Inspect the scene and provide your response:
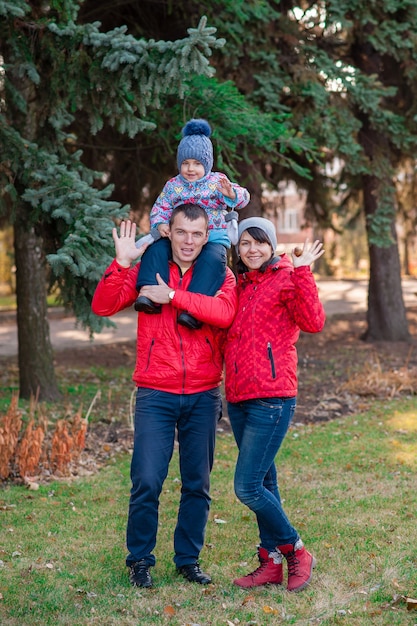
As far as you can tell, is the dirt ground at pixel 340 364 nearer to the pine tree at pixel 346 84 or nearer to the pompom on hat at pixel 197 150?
the pine tree at pixel 346 84

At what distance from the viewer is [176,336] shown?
4027 mm

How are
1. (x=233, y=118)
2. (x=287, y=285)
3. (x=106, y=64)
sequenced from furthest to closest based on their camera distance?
(x=233, y=118)
(x=106, y=64)
(x=287, y=285)

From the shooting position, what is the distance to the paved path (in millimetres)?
14560

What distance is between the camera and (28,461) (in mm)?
6156

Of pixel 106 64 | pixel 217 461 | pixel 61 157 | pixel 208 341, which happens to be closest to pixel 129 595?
pixel 208 341

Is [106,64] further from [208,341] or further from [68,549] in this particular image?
[68,549]

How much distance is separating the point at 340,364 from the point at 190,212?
7.78 meters

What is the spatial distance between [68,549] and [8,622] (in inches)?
41.7

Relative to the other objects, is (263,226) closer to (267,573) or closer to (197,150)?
(197,150)

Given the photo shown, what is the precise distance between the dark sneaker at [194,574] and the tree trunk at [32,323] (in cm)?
523

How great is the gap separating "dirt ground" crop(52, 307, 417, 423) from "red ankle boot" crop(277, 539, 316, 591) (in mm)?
4232

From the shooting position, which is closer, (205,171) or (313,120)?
(205,171)

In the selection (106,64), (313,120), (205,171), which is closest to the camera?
Result: (205,171)

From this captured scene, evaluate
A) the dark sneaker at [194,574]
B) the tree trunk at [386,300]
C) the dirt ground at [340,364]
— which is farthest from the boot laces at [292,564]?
the tree trunk at [386,300]
